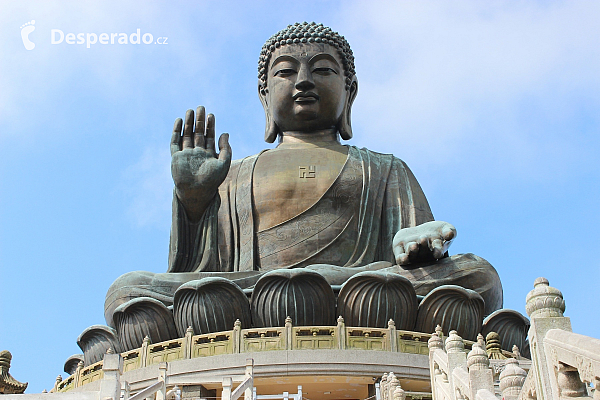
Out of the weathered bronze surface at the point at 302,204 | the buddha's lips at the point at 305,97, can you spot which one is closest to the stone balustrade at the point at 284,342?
the weathered bronze surface at the point at 302,204

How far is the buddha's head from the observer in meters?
14.3

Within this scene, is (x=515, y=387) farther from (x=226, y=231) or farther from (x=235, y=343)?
(x=226, y=231)

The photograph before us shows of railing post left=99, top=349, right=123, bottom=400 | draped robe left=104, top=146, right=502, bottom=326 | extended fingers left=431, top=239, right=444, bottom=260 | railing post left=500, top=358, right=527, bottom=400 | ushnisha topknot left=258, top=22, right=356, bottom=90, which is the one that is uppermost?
ushnisha topknot left=258, top=22, right=356, bottom=90

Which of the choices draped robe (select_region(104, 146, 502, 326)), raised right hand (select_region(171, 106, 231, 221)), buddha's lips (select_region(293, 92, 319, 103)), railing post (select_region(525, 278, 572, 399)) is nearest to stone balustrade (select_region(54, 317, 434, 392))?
draped robe (select_region(104, 146, 502, 326))

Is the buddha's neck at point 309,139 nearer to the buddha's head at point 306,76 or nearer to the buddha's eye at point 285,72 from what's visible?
the buddha's head at point 306,76

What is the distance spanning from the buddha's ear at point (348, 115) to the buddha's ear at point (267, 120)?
3.71ft

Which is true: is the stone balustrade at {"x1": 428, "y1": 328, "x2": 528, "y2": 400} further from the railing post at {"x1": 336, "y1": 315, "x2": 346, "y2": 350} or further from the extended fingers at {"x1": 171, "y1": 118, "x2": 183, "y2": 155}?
the extended fingers at {"x1": 171, "y1": 118, "x2": 183, "y2": 155}

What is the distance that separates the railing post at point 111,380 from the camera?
18.1 ft

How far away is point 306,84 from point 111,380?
9236 mm

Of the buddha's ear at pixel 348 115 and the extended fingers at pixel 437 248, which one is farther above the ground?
the buddha's ear at pixel 348 115

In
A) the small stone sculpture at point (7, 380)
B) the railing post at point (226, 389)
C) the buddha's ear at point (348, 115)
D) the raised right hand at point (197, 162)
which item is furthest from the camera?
the buddha's ear at point (348, 115)

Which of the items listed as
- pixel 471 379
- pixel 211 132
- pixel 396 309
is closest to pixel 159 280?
pixel 211 132

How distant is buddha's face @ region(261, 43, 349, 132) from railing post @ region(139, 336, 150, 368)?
5297 millimetres

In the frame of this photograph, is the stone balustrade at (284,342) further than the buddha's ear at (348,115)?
No
